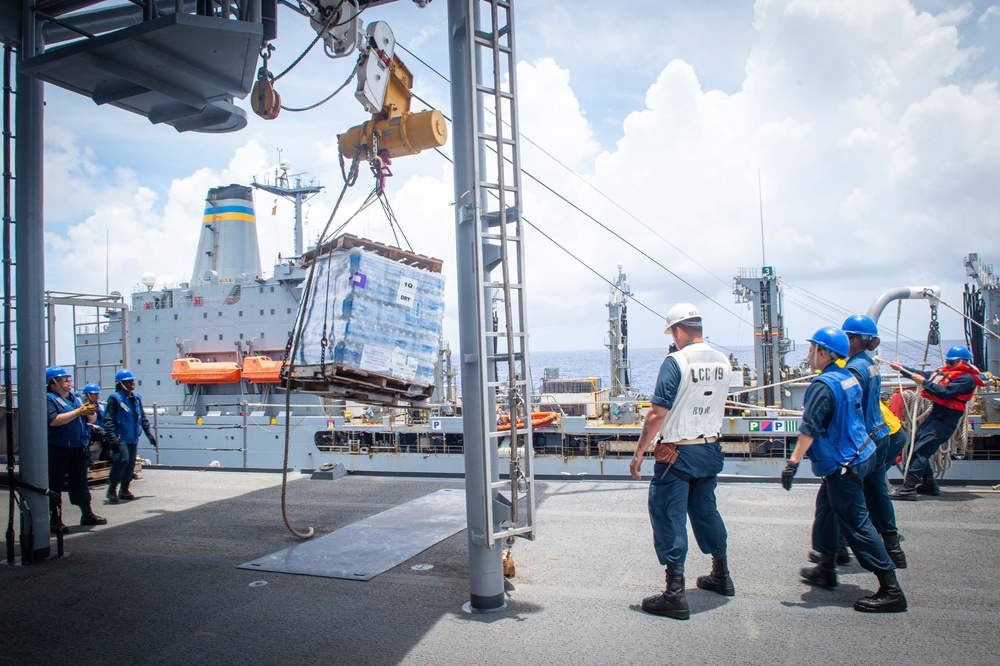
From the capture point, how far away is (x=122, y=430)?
23.7ft

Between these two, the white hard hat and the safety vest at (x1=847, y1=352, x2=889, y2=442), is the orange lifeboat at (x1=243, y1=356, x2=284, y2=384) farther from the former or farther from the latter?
the safety vest at (x1=847, y1=352, x2=889, y2=442)

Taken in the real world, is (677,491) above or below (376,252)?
below

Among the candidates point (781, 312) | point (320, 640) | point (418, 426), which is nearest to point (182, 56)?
point (320, 640)

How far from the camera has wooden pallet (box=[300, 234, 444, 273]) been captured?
4.64 meters

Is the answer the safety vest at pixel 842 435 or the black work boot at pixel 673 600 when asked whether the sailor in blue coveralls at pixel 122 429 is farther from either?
the safety vest at pixel 842 435

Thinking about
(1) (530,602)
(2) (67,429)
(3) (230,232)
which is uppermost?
(3) (230,232)

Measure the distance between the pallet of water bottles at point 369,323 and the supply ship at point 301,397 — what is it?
41.7 ft

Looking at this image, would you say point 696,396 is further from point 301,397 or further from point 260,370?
point 301,397

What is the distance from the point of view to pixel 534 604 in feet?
12.9

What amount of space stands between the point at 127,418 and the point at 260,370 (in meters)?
17.6

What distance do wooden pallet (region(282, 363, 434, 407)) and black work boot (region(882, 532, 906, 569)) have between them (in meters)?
3.33

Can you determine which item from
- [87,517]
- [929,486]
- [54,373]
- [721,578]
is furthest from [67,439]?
[929,486]

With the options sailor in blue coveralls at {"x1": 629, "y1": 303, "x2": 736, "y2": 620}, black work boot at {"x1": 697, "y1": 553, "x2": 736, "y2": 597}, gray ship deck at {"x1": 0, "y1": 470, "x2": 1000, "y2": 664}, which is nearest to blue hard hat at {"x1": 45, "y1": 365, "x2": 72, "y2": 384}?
gray ship deck at {"x1": 0, "y1": 470, "x2": 1000, "y2": 664}

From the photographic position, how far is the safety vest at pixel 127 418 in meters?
7.23
